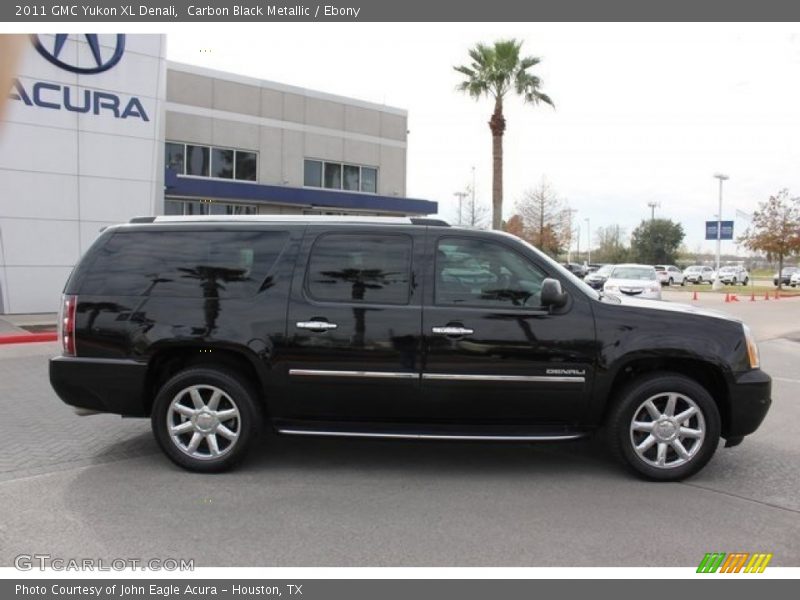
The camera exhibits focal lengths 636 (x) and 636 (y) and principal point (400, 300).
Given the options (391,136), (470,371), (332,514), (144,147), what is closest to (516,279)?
(470,371)

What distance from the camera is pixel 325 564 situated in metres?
3.40

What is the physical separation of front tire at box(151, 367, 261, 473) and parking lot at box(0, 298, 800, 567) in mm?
157

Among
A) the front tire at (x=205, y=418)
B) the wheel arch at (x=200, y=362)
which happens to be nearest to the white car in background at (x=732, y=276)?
the wheel arch at (x=200, y=362)

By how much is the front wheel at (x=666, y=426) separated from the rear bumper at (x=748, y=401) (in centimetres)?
16

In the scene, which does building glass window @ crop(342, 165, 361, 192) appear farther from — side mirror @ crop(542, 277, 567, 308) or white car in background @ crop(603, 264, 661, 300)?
side mirror @ crop(542, 277, 567, 308)

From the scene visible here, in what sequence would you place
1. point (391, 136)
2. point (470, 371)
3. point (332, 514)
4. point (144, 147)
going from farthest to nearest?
1. point (391, 136)
2. point (144, 147)
3. point (470, 371)
4. point (332, 514)

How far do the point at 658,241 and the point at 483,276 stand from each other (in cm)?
7874

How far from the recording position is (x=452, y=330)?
15.0 ft

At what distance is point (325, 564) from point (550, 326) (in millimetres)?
2254

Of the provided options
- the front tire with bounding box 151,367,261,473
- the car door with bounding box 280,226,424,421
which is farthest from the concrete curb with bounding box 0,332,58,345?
the car door with bounding box 280,226,424,421

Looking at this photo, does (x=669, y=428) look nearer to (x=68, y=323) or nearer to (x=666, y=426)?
(x=666, y=426)

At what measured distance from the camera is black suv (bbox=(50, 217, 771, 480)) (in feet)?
15.0

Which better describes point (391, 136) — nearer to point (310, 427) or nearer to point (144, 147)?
point (144, 147)

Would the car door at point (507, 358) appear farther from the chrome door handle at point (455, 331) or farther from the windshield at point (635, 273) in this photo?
the windshield at point (635, 273)
